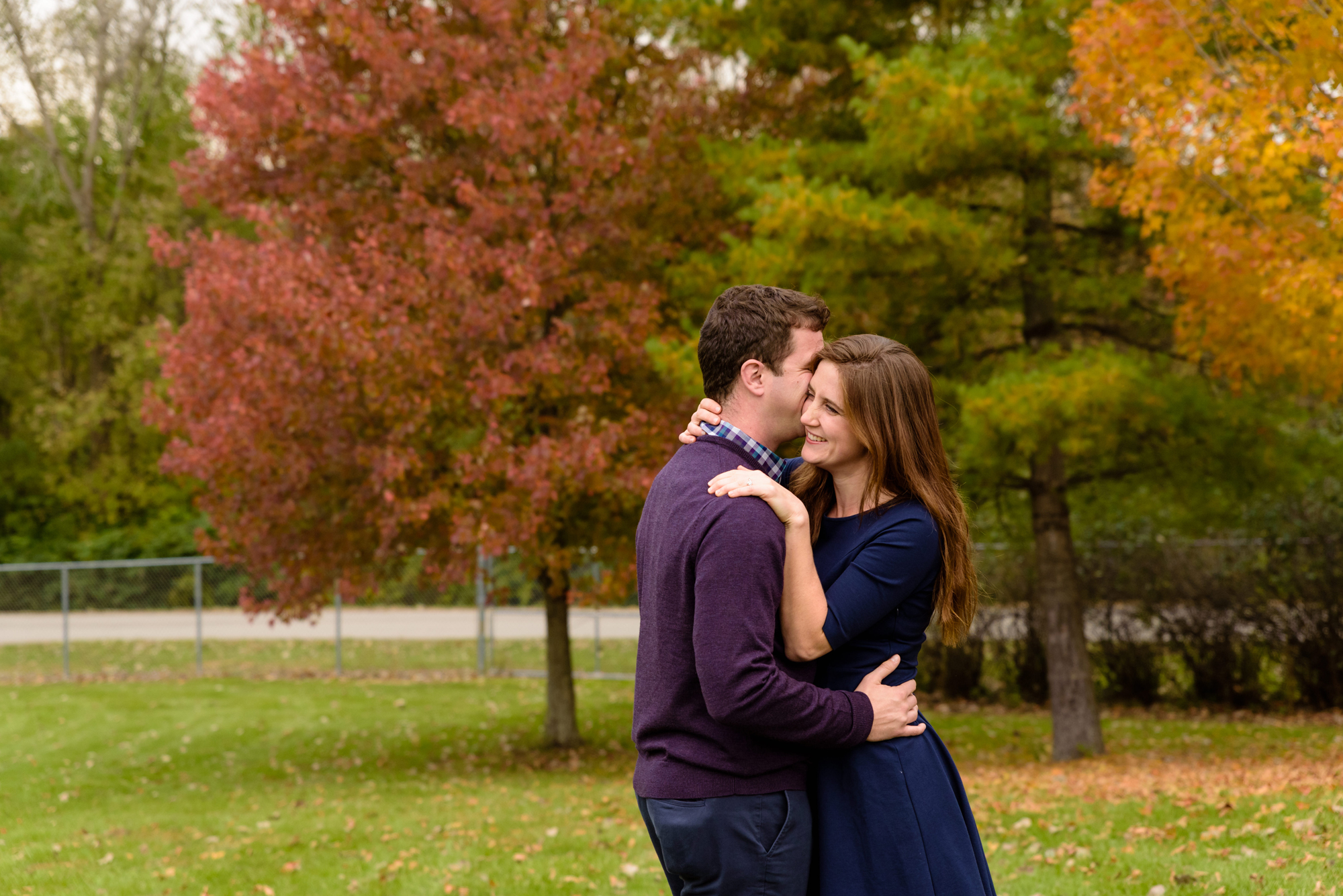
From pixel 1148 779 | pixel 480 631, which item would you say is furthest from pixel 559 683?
pixel 480 631

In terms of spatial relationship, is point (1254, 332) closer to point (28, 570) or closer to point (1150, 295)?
point (1150, 295)

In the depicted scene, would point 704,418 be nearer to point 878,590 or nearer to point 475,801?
point 878,590

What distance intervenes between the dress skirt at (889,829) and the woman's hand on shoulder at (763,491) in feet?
1.90

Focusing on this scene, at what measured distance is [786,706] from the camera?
245cm

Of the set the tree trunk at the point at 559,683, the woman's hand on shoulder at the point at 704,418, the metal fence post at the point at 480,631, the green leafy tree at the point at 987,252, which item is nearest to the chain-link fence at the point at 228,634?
the metal fence post at the point at 480,631

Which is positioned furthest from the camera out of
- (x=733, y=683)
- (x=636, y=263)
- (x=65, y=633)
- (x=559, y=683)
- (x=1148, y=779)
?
(x=65, y=633)

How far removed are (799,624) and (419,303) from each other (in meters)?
7.01

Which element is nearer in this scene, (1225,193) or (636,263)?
(1225,193)

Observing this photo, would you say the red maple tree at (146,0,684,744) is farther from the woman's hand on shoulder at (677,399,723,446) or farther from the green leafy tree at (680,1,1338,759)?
the woman's hand on shoulder at (677,399,723,446)

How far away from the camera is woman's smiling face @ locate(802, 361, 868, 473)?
2.73 metres

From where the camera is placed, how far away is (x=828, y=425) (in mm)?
2730

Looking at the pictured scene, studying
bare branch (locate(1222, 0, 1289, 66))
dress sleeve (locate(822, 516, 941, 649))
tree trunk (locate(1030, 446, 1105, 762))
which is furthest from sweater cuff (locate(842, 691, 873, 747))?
tree trunk (locate(1030, 446, 1105, 762))

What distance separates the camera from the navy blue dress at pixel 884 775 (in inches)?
102

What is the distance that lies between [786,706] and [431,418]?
754cm
